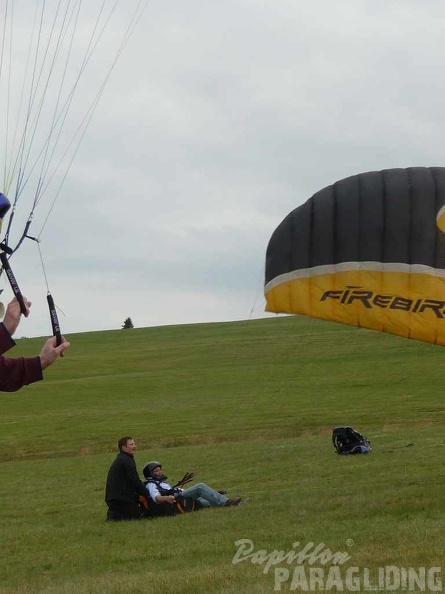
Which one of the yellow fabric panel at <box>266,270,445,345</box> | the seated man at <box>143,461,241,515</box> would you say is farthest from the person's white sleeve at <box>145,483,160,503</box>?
the yellow fabric panel at <box>266,270,445,345</box>

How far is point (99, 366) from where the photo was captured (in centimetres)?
6444

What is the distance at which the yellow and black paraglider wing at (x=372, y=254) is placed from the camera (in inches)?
542

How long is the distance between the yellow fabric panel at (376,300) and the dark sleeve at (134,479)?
315 cm

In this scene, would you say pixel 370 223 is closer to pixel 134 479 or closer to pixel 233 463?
pixel 134 479

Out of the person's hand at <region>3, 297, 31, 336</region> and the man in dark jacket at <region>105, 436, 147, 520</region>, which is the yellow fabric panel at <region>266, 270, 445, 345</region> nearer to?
the man in dark jacket at <region>105, 436, 147, 520</region>

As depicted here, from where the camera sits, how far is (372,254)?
14.1 metres

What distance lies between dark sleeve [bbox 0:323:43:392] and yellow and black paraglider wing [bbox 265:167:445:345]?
8.44 meters

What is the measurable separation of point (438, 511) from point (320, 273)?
3845mm

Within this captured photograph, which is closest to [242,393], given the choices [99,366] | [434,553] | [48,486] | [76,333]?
[99,366]

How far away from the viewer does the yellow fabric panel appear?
1369 cm

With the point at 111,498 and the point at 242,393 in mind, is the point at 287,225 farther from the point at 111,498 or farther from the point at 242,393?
the point at 242,393

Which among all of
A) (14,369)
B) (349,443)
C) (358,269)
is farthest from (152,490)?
(14,369)

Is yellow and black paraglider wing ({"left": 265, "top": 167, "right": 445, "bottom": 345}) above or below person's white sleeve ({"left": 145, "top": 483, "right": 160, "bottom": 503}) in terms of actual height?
above

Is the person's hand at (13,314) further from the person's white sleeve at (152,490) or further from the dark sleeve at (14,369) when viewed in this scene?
the person's white sleeve at (152,490)
